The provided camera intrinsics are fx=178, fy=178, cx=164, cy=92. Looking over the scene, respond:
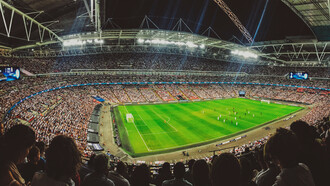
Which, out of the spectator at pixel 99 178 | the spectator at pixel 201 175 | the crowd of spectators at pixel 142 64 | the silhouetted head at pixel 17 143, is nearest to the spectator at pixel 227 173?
the spectator at pixel 201 175

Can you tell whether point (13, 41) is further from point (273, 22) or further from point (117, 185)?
point (273, 22)

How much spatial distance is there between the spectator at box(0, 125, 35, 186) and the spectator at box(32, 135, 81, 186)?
1.28ft

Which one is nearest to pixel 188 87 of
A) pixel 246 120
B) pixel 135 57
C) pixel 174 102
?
pixel 174 102

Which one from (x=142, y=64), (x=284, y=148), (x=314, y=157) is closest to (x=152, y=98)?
(x=142, y=64)

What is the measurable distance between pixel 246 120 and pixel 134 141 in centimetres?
2327

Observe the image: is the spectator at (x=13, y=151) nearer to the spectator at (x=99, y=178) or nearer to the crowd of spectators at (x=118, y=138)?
the crowd of spectators at (x=118, y=138)

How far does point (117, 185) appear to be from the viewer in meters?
4.02

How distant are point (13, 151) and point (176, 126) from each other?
30307 millimetres

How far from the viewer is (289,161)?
91.6 inches

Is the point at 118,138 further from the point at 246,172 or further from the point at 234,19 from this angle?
the point at 234,19

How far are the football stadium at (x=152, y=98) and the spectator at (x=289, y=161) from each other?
0.04ft

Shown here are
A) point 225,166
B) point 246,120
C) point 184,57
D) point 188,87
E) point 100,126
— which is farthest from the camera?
point 184,57

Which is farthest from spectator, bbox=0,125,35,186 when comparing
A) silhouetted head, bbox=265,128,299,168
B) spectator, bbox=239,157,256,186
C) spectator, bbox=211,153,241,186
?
silhouetted head, bbox=265,128,299,168

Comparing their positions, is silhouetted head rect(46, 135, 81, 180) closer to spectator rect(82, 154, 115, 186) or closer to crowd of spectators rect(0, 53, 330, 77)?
spectator rect(82, 154, 115, 186)
